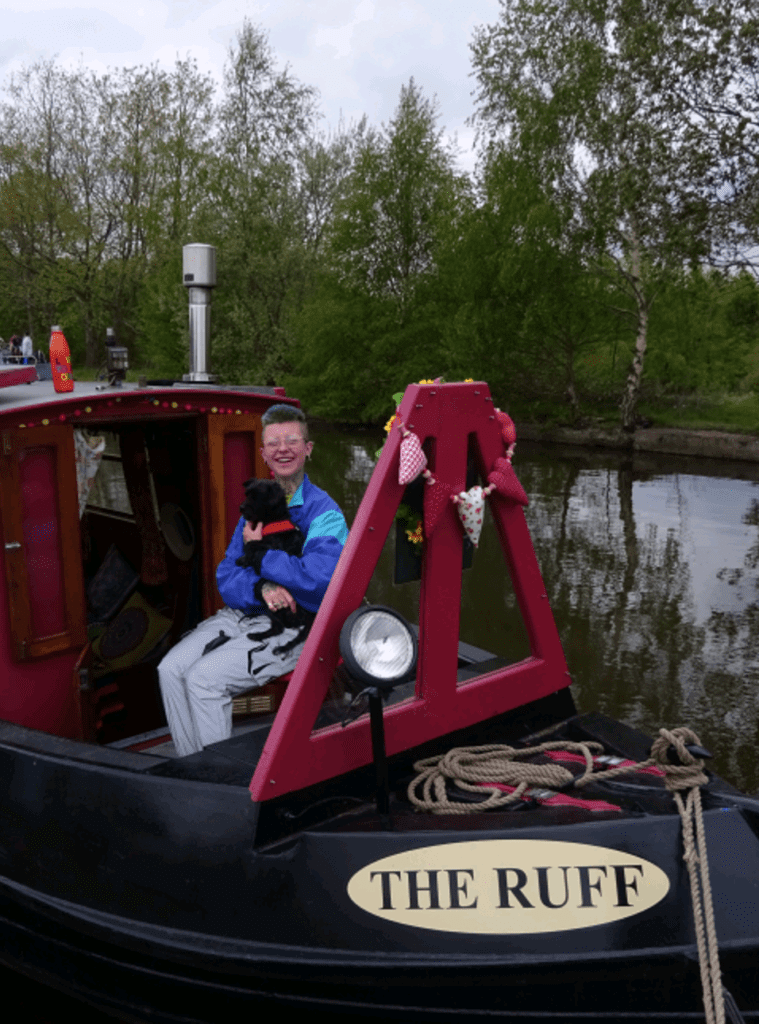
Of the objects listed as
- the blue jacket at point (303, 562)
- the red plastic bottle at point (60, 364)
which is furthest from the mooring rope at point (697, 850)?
the red plastic bottle at point (60, 364)

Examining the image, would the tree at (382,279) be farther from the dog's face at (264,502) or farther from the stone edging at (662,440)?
the dog's face at (264,502)

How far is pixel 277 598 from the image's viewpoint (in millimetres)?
3006

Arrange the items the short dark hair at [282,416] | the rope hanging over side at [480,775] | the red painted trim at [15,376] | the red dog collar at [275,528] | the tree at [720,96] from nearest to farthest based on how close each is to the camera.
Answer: the rope hanging over side at [480,775] → the red dog collar at [275,528] → the short dark hair at [282,416] → the red painted trim at [15,376] → the tree at [720,96]

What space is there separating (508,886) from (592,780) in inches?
18.6

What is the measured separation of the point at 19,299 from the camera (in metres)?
32.1

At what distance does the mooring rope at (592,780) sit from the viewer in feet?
6.41

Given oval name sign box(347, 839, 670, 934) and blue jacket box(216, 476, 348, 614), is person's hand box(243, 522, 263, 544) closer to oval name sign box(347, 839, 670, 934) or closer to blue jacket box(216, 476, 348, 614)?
blue jacket box(216, 476, 348, 614)

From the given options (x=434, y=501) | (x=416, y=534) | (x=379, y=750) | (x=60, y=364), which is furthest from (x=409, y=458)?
(x=60, y=364)

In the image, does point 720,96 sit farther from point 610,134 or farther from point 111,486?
point 111,486

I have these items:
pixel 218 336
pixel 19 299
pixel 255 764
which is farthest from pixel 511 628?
pixel 19 299

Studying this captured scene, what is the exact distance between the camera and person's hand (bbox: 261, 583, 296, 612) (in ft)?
9.86

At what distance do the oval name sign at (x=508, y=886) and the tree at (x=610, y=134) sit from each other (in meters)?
17.6

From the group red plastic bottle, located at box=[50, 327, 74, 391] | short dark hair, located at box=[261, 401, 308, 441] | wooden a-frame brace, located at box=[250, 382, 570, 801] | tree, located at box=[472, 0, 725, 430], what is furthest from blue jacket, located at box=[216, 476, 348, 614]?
tree, located at box=[472, 0, 725, 430]

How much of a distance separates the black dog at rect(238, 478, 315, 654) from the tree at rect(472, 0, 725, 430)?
55.1 feet
